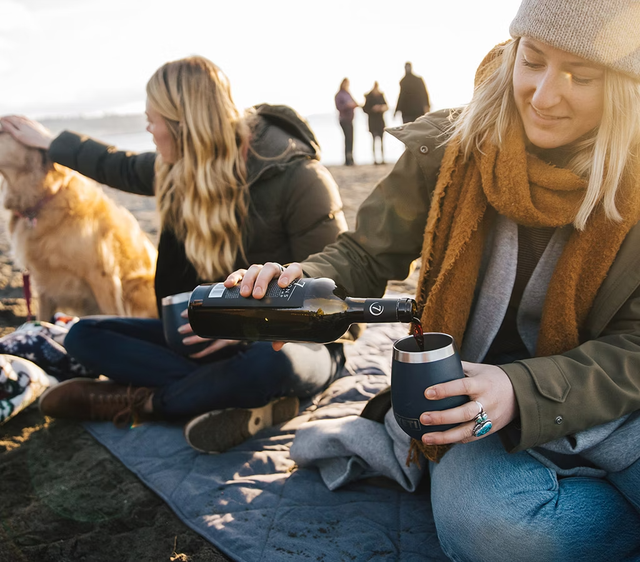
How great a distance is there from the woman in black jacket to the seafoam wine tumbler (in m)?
1.35

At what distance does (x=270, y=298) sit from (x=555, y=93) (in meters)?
1.01

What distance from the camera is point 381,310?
1.47 meters

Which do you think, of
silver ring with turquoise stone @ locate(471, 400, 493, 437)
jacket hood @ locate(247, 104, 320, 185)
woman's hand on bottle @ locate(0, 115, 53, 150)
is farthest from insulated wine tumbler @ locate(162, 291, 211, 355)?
woman's hand on bottle @ locate(0, 115, 53, 150)

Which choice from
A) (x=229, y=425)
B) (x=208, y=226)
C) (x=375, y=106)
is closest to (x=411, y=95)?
(x=375, y=106)

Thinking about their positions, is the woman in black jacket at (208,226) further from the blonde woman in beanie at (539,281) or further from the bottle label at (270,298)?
the bottle label at (270,298)

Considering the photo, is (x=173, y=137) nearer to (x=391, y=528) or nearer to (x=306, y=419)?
(x=306, y=419)

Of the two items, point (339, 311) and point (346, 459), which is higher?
point (339, 311)

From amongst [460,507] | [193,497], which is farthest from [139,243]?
[460,507]

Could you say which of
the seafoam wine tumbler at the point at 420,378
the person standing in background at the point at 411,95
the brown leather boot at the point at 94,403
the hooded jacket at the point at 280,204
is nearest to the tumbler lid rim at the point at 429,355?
the seafoam wine tumbler at the point at 420,378

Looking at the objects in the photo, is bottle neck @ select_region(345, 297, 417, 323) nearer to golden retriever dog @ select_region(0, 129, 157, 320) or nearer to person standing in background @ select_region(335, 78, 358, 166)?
golden retriever dog @ select_region(0, 129, 157, 320)

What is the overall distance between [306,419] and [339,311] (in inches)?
55.2

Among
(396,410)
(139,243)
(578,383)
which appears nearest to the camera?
(396,410)

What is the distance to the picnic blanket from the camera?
1.99 m

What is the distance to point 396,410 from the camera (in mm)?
1431
